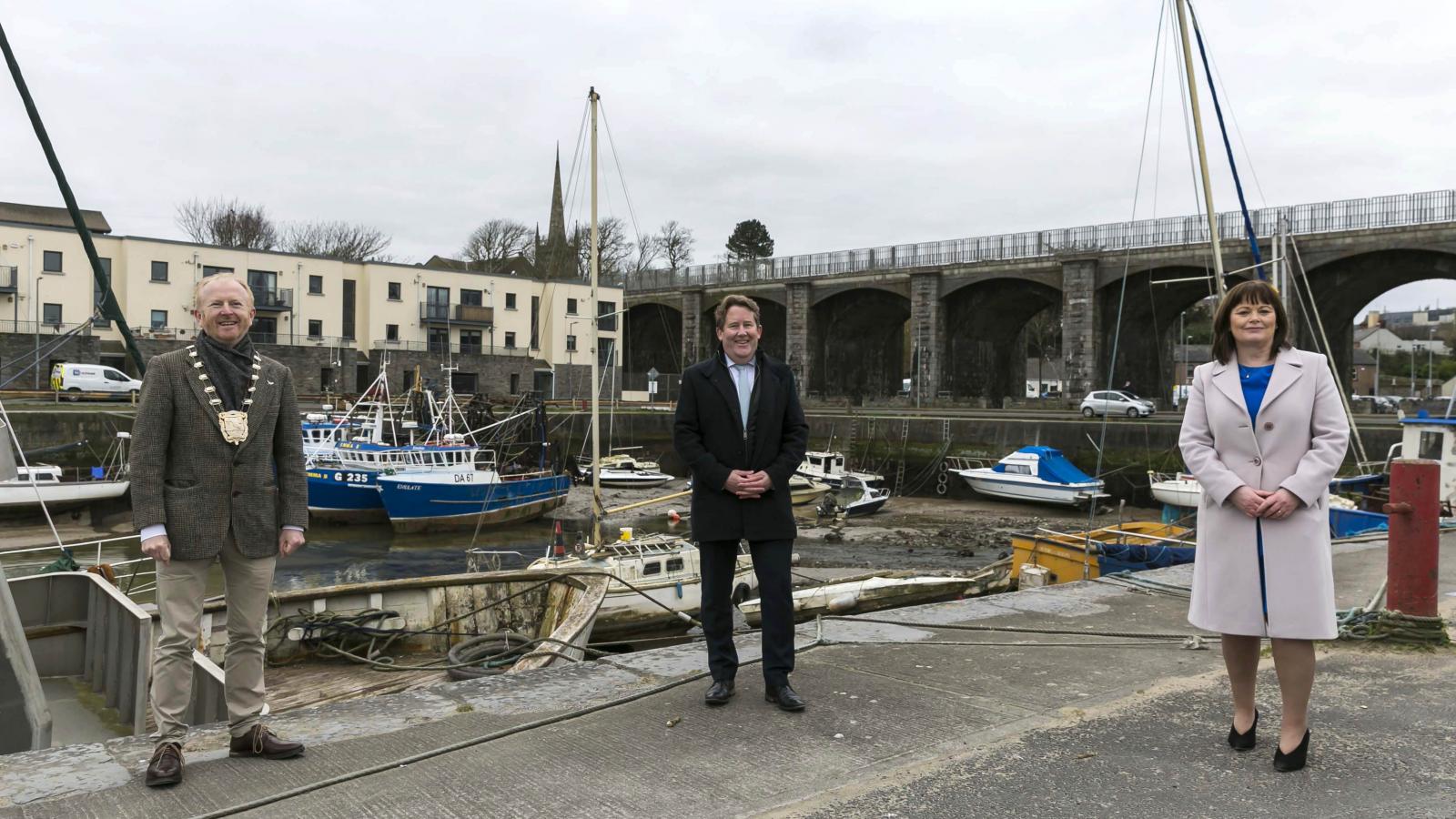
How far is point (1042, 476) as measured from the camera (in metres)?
32.6

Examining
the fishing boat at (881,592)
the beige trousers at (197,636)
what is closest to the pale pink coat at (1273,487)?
the beige trousers at (197,636)

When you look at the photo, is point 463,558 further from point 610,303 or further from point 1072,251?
point 610,303

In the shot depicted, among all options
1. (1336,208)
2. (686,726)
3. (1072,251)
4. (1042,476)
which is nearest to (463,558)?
(1042,476)

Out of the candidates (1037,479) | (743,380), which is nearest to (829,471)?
(1037,479)

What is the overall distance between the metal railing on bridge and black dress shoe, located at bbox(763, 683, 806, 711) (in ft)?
84.4

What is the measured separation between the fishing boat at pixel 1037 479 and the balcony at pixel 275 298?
39.1 metres

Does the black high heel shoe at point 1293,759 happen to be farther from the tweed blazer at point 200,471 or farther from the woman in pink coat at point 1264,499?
the tweed blazer at point 200,471

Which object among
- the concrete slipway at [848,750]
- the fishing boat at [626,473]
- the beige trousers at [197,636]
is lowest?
the fishing boat at [626,473]

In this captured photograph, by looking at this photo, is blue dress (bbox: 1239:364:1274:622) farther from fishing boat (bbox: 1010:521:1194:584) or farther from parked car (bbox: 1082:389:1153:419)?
parked car (bbox: 1082:389:1153:419)

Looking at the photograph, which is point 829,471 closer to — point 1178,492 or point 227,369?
point 1178,492

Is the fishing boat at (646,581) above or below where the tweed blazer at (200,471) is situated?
below

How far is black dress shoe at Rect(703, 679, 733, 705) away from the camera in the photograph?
14.0 ft

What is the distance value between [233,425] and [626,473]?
1325 inches

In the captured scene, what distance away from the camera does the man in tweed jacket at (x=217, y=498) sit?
337cm
